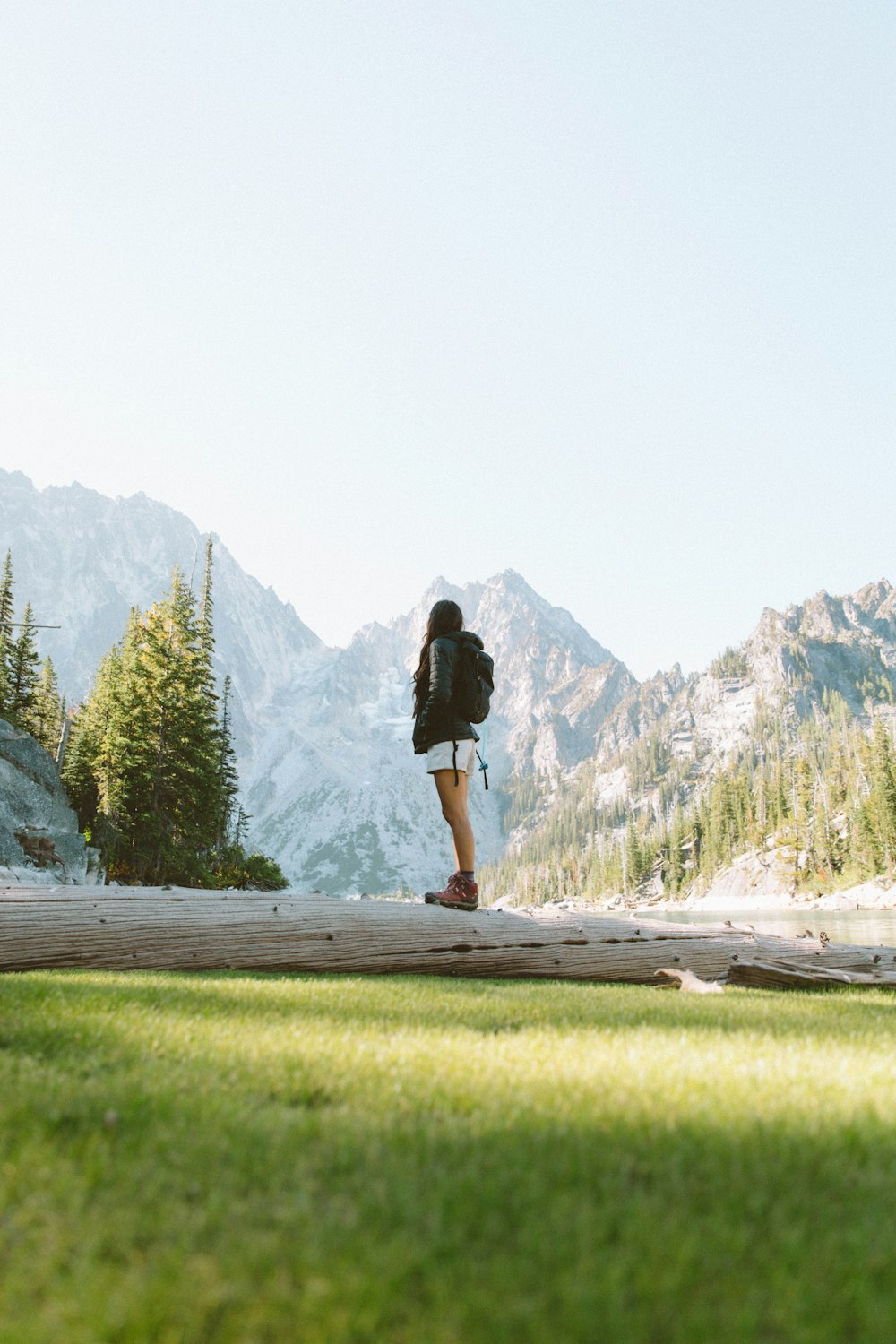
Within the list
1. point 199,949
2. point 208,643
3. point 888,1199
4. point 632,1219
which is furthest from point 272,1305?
point 208,643

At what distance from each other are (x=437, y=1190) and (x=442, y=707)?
23.5 ft

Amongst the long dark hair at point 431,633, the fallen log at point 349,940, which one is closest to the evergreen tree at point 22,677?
the long dark hair at point 431,633

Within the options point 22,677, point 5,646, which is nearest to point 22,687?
point 22,677

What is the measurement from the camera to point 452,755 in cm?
860

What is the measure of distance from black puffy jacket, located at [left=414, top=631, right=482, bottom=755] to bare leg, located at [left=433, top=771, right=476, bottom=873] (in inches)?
16.2

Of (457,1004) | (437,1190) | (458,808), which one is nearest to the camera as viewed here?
(437,1190)

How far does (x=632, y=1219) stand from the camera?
146 cm

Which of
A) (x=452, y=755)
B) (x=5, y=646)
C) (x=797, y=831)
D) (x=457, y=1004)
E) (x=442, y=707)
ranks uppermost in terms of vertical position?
(x=5, y=646)

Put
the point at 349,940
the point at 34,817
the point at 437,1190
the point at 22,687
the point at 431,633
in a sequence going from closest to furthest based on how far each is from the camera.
Answer: the point at 437,1190 → the point at 349,940 → the point at 431,633 → the point at 34,817 → the point at 22,687

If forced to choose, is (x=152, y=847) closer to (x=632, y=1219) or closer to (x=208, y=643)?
(x=208, y=643)

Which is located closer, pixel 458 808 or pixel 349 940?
pixel 349 940

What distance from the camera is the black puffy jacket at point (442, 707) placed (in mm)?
8641

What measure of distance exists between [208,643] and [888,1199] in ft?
172

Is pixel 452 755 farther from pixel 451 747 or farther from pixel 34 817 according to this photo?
pixel 34 817
